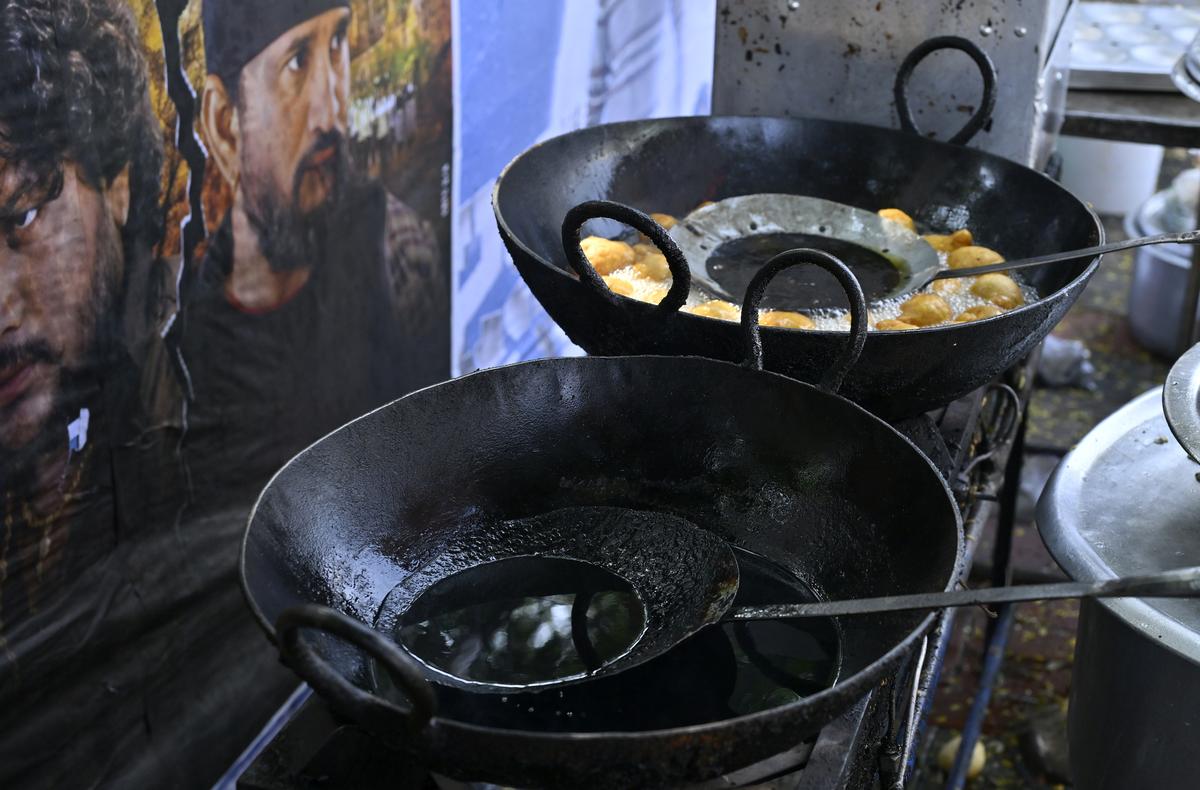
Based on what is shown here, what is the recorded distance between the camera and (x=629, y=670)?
4.07 feet

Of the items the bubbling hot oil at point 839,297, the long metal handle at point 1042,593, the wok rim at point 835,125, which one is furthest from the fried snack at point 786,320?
the long metal handle at point 1042,593

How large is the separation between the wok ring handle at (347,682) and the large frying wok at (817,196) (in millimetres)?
843

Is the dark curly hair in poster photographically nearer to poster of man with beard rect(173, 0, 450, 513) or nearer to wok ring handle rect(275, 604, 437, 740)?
poster of man with beard rect(173, 0, 450, 513)

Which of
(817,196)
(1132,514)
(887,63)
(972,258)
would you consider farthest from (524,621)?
(887,63)

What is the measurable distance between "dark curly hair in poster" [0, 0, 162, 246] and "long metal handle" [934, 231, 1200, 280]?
153 centimetres

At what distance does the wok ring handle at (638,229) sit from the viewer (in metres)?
1.49

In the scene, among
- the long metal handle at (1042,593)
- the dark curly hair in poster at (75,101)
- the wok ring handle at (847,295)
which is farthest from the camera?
the dark curly hair in poster at (75,101)

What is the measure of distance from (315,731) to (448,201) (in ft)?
6.93

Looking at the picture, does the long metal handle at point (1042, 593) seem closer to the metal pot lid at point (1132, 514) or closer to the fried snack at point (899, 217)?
the metal pot lid at point (1132, 514)

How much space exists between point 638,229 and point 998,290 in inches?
36.2

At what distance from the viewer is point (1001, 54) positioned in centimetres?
247

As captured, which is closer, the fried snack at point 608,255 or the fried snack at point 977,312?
the fried snack at point 977,312

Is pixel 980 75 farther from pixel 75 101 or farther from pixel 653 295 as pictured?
pixel 75 101

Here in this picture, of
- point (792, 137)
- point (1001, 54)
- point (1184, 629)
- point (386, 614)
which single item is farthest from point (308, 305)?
point (1184, 629)
